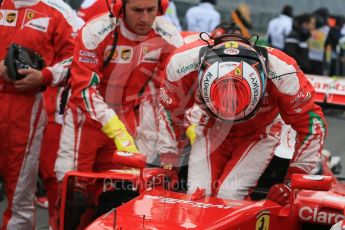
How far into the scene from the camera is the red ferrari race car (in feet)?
16.0

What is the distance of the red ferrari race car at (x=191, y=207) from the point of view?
4871 millimetres

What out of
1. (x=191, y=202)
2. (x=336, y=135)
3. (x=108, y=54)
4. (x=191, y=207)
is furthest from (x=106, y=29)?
(x=336, y=135)

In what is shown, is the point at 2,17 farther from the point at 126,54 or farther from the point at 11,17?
the point at 126,54

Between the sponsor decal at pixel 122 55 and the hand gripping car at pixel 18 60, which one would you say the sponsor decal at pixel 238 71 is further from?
the hand gripping car at pixel 18 60

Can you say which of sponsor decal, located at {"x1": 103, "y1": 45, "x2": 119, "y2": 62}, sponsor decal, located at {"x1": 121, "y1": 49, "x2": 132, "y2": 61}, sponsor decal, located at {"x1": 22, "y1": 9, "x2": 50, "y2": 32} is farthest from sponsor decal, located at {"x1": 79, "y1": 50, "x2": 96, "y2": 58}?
sponsor decal, located at {"x1": 22, "y1": 9, "x2": 50, "y2": 32}

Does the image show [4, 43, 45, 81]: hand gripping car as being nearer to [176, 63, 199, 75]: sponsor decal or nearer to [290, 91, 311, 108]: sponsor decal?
[176, 63, 199, 75]: sponsor decal

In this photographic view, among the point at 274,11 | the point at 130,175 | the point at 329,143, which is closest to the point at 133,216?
the point at 130,175

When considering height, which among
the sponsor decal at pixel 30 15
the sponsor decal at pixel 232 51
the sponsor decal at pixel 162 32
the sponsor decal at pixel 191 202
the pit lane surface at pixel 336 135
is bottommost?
the sponsor decal at pixel 191 202

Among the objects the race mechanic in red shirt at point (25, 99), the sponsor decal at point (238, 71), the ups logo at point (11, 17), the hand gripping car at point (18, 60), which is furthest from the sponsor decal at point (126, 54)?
the sponsor decal at point (238, 71)

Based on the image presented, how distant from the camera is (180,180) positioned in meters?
6.14

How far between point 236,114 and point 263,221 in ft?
2.09

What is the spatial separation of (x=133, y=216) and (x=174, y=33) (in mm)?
2271

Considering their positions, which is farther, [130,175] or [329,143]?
[329,143]

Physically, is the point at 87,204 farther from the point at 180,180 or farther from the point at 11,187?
the point at 11,187
